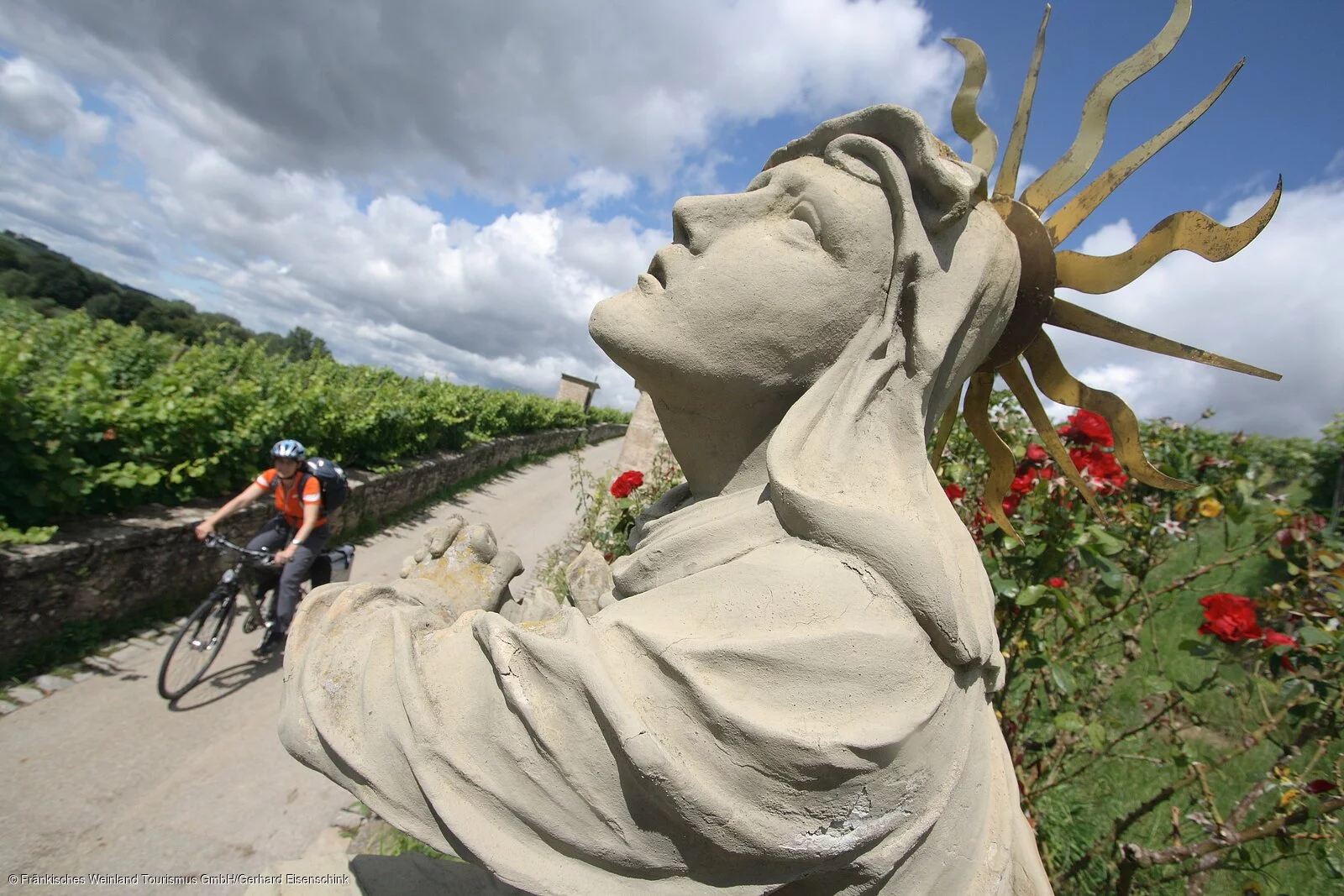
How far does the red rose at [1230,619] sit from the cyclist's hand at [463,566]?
2.52 metres

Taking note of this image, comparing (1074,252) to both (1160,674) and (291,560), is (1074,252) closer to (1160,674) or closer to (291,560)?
(1160,674)

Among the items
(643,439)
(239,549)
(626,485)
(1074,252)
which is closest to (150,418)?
(239,549)

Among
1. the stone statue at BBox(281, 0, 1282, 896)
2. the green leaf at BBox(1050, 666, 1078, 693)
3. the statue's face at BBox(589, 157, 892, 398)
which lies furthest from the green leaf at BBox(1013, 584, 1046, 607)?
the statue's face at BBox(589, 157, 892, 398)

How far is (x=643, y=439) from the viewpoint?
7.35 meters

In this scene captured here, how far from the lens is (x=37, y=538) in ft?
14.0

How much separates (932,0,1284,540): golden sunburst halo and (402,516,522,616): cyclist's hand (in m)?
1.37

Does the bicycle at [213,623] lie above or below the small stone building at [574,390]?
below

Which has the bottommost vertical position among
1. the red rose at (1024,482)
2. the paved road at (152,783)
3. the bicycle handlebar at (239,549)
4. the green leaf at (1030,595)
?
the paved road at (152,783)

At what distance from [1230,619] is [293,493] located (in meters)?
5.54

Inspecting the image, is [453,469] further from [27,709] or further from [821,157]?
[821,157]

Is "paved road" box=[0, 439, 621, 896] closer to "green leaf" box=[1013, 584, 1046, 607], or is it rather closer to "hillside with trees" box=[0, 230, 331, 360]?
"green leaf" box=[1013, 584, 1046, 607]

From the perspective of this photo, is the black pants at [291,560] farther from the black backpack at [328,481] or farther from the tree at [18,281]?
the tree at [18,281]

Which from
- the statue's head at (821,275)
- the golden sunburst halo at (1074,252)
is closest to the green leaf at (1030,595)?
the golden sunburst halo at (1074,252)

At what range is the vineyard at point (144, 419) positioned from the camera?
4.53 meters
